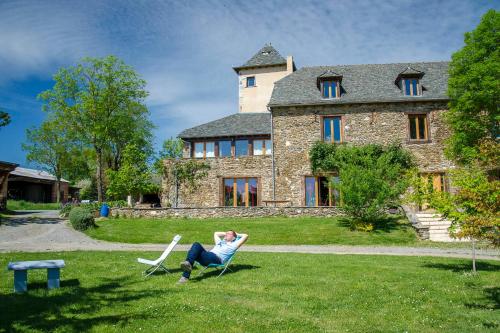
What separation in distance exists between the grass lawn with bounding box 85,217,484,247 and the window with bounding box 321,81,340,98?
859 centimetres

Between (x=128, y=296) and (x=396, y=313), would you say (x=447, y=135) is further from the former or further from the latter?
(x=128, y=296)

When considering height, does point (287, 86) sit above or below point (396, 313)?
above

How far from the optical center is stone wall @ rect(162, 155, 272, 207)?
24641mm

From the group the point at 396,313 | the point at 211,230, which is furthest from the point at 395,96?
the point at 396,313

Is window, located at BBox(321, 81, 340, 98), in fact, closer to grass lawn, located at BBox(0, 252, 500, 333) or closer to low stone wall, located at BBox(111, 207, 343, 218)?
low stone wall, located at BBox(111, 207, 343, 218)

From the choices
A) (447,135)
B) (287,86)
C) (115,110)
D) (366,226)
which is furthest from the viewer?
(115,110)

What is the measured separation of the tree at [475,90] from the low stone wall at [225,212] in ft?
26.6

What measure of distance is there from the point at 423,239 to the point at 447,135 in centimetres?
984

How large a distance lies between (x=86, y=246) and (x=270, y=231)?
728 cm

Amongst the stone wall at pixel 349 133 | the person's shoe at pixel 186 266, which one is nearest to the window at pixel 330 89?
the stone wall at pixel 349 133

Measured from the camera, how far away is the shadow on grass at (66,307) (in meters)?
5.01

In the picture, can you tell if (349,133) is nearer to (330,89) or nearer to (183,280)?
(330,89)

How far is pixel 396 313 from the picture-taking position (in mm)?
5621

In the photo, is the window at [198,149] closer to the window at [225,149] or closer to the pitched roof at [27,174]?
the window at [225,149]
